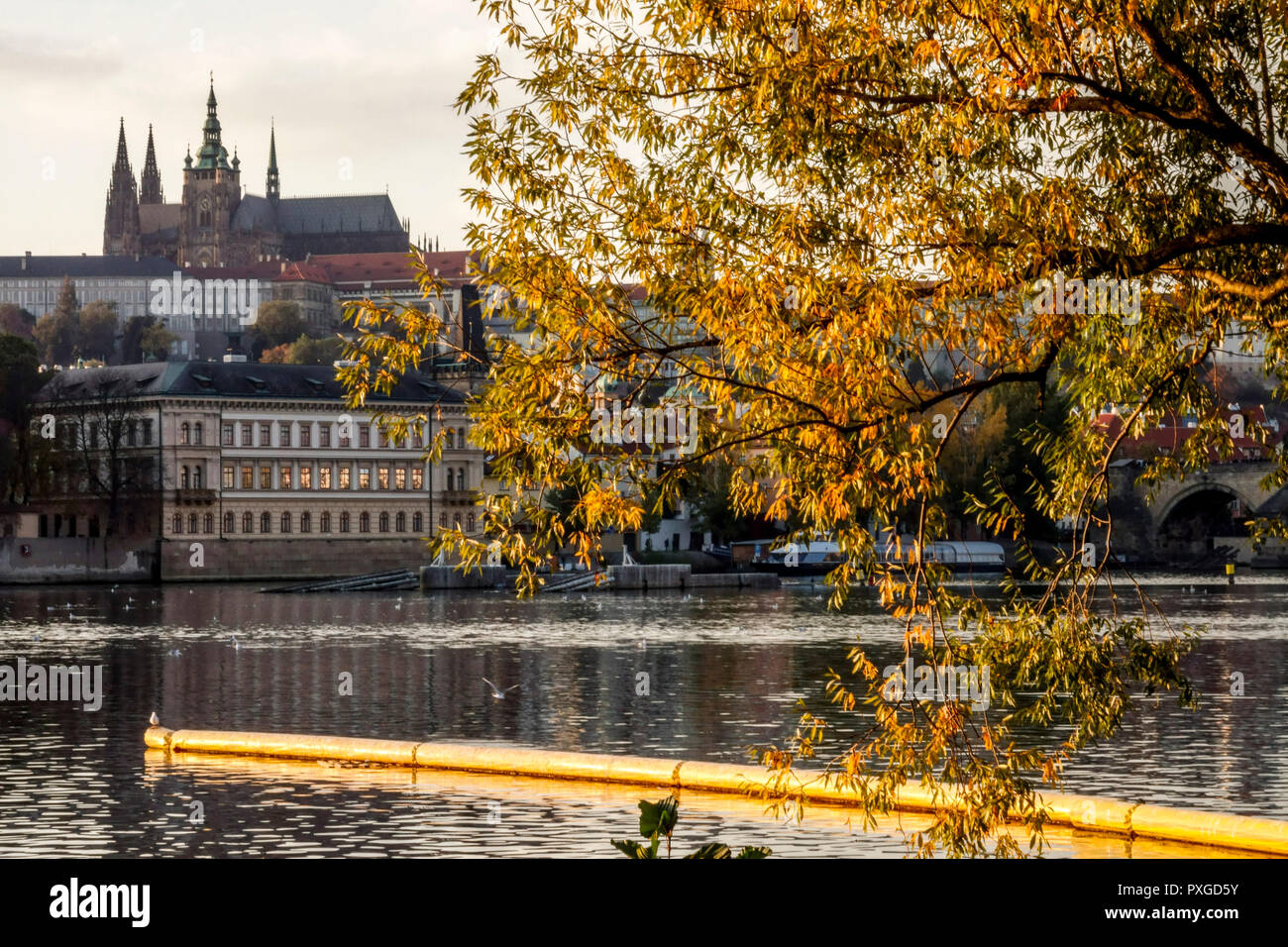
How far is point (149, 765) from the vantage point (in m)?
30.0

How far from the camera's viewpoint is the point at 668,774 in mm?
26203

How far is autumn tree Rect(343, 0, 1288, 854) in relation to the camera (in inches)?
543

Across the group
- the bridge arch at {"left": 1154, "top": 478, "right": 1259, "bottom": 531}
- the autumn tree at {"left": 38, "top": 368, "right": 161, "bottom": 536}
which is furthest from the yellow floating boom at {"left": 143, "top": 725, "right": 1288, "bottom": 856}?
the bridge arch at {"left": 1154, "top": 478, "right": 1259, "bottom": 531}

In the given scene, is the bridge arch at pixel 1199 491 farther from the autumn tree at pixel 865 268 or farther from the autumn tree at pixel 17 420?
the autumn tree at pixel 865 268

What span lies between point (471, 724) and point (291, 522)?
103843mm

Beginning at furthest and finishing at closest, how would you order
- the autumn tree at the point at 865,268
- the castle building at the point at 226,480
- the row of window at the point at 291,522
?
the row of window at the point at 291,522
the castle building at the point at 226,480
the autumn tree at the point at 865,268

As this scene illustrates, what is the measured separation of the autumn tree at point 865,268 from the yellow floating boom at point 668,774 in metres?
2.35

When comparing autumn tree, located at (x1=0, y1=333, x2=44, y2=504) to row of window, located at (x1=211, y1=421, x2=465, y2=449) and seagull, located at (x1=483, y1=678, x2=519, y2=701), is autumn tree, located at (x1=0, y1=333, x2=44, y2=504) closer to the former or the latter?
row of window, located at (x1=211, y1=421, x2=465, y2=449)

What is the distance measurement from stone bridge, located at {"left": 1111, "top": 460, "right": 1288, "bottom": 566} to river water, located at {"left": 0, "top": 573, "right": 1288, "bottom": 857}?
75.3 m

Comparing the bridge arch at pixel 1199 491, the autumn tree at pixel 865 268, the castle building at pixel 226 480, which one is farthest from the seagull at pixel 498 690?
the bridge arch at pixel 1199 491

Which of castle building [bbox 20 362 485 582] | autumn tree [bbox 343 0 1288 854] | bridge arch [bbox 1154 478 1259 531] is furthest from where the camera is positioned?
bridge arch [bbox 1154 478 1259 531]

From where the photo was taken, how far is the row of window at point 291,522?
133250 millimetres

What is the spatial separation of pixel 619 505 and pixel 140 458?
12436 cm
